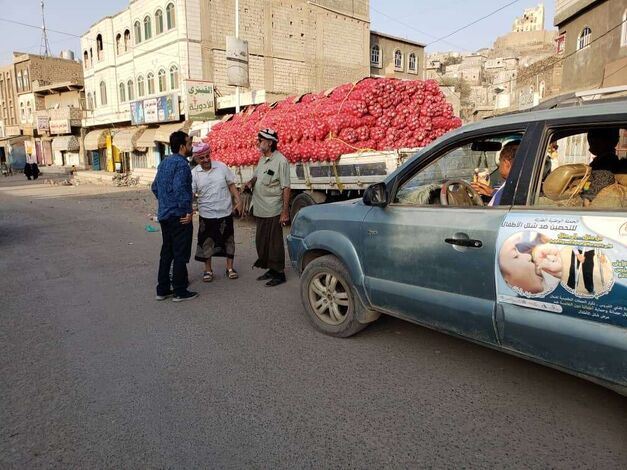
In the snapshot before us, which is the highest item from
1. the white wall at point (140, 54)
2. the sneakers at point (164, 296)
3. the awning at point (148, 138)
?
the white wall at point (140, 54)

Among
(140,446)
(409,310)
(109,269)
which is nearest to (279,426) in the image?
(140,446)

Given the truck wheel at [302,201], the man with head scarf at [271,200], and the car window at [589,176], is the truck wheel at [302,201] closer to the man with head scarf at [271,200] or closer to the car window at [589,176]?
the man with head scarf at [271,200]

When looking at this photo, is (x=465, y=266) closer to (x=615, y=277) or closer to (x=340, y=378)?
(x=615, y=277)

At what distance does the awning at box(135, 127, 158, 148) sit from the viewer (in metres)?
31.0

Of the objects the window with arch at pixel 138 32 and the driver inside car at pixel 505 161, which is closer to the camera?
the driver inside car at pixel 505 161

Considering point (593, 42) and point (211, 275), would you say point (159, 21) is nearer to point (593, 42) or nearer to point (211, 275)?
point (593, 42)

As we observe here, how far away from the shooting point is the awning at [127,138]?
32781 millimetres

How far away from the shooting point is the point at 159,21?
28891mm

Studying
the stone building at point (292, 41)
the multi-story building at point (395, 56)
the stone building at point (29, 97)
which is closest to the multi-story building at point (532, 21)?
the multi-story building at point (395, 56)

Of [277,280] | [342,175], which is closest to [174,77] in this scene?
[342,175]

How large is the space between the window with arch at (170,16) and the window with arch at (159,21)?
3.04ft

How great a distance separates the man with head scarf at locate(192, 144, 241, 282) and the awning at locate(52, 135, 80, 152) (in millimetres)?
43474

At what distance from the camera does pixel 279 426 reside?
107 inches

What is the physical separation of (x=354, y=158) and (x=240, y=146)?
169 inches
